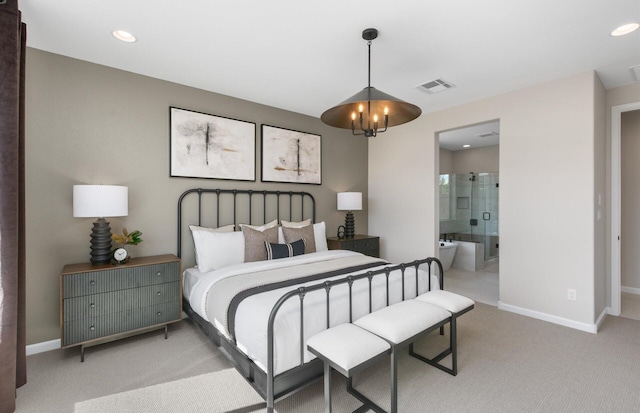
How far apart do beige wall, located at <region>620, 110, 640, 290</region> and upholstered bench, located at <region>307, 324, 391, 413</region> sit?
4735 millimetres

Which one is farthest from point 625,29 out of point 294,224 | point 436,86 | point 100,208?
point 100,208

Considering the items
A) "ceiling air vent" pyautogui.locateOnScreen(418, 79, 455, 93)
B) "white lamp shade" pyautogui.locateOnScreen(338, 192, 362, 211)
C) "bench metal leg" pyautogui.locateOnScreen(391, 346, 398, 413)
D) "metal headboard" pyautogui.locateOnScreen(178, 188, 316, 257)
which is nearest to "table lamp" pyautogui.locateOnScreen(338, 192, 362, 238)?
"white lamp shade" pyautogui.locateOnScreen(338, 192, 362, 211)

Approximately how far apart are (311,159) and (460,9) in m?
2.79

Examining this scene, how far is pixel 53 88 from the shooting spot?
2.69m

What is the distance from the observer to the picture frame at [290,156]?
4.06m

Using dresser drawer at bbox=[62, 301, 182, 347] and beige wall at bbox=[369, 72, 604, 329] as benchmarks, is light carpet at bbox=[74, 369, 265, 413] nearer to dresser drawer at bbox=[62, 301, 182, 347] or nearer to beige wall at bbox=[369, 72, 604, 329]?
dresser drawer at bbox=[62, 301, 182, 347]

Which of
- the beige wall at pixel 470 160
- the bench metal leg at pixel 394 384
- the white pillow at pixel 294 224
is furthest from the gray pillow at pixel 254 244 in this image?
the beige wall at pixel 470 160

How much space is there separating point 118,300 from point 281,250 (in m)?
1.58

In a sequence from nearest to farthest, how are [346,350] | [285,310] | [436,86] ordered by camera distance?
1. [346,350]
2. [285,310]
3. [436,86]

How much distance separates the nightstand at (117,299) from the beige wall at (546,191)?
3923 millimetres

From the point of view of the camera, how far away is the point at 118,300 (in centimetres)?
259

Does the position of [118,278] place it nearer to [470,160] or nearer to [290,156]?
[290,156]

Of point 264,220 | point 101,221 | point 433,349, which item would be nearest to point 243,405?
point 433,349

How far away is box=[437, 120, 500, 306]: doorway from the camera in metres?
5.72
